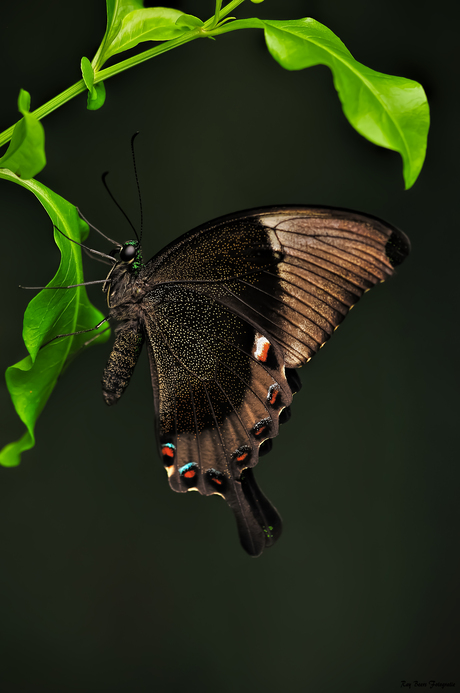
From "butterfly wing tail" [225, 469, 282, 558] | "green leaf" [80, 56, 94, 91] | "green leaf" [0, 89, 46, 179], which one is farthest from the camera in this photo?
"butterfly wing tail" [225, 469, 282, 558]

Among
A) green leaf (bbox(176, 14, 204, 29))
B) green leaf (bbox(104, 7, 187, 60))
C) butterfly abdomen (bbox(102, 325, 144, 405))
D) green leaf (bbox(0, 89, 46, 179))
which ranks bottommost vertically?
butterfly abdomen (bbox(102, 325, 144, 405))

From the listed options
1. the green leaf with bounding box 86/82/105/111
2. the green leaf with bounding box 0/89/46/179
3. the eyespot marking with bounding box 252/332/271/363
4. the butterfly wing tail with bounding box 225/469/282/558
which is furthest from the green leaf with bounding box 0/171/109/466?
the butterfly wing tail with bounding box 225/469/282/558

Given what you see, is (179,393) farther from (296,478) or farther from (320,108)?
(320,108)

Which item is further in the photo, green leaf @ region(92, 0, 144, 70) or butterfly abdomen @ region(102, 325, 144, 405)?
butterfly abdomen @ region(102, 325, 144, 405)

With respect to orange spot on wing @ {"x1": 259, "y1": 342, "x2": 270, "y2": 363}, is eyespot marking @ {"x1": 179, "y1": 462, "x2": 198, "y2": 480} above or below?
below

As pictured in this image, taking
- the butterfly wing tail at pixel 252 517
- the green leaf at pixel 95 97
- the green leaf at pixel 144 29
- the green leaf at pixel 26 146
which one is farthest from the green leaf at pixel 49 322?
the butterfly wing tail at pixel 252 517

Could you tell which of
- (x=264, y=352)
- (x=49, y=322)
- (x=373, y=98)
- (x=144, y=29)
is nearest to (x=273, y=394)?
(x=264, y=352)

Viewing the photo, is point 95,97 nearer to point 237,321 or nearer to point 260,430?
point 237,321

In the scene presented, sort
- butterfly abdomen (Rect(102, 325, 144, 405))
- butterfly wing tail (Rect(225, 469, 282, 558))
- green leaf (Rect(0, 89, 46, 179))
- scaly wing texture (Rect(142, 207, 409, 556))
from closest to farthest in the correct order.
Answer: green leaf (Rect(0, 89, 46, 179)) < scaly wing texture (Rect(142, 207, 409, 556)) < butterfly abdomen (Rect(102, 325, 144, 405)) < butterfly wing tail (Rect(225, 469, 282, 558))

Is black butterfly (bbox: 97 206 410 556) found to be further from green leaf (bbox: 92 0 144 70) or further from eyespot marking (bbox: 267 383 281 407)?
green leaf (bbox: 92 0 144 70)
